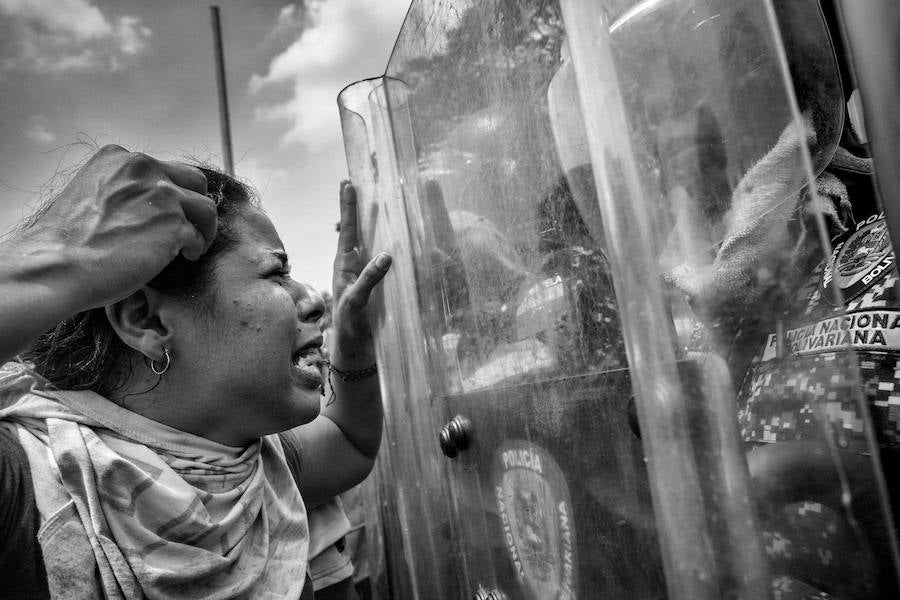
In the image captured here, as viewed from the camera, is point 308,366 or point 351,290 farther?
point 351,290

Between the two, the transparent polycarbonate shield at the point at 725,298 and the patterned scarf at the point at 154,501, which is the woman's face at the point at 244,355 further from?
the transparent polycarbonate shield at the point at 725,298

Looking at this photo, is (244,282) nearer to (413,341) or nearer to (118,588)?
(413,341)

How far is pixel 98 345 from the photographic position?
1.27 m

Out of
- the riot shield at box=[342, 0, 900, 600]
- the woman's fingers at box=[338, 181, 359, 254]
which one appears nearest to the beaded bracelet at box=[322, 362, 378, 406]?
the woman's fingers at box=[338, 181, 359, 254]

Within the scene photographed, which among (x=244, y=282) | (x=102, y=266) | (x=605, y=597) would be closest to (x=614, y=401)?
(x=605, y=597)

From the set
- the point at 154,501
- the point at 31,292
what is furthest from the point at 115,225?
the point at 154,501

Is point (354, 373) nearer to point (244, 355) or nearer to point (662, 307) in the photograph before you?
point (244, 355)

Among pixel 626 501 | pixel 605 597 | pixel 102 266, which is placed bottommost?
pixel 605 597

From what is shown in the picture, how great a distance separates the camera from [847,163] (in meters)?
1.03

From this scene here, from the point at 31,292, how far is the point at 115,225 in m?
0.17

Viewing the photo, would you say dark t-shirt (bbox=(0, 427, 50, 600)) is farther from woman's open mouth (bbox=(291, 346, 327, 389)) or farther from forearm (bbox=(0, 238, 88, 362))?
woman's open mouth (bbox=(291, 346, 327, 389))

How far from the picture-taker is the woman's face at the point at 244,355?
1261 millimetres

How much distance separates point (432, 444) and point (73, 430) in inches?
28.5

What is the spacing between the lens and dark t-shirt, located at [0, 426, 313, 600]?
37.9 inches
